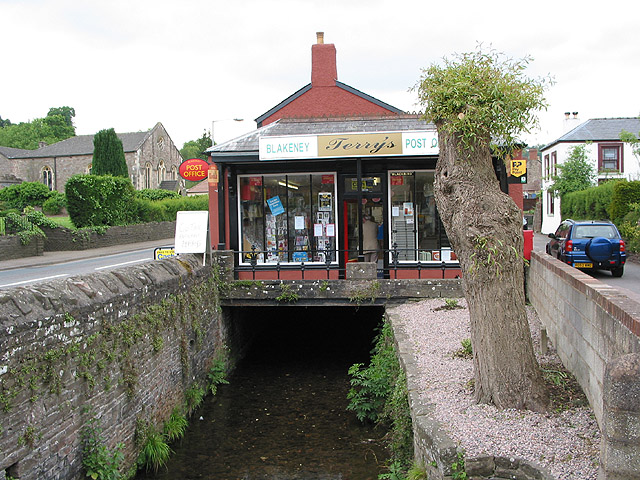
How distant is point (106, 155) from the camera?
158 feet

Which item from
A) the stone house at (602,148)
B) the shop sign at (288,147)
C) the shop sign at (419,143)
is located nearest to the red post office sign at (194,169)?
the shop sign at (288,147)

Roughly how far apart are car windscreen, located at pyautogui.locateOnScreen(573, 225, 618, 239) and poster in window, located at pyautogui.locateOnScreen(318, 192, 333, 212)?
8.39 metres

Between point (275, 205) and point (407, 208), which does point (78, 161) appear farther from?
point (407, 208)

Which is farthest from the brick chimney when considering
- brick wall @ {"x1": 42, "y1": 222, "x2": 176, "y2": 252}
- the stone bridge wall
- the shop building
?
brick wall @ {"x1": 42, "y1": 222, "x2": 176, "y2": 252}

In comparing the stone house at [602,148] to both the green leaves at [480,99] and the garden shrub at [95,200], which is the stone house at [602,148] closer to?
the garden shrub at [95,200]

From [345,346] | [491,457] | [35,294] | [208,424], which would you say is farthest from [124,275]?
[345,346]

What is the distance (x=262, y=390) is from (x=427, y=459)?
730 cm

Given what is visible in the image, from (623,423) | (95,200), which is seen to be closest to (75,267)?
(95,200)

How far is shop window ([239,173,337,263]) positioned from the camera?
49.6 ft

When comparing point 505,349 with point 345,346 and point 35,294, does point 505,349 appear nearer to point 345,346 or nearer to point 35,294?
point 35,294

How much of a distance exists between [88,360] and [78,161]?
62.9 metres

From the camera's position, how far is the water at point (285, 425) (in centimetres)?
865

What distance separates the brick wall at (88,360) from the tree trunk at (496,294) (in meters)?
4.42

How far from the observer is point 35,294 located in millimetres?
6238
